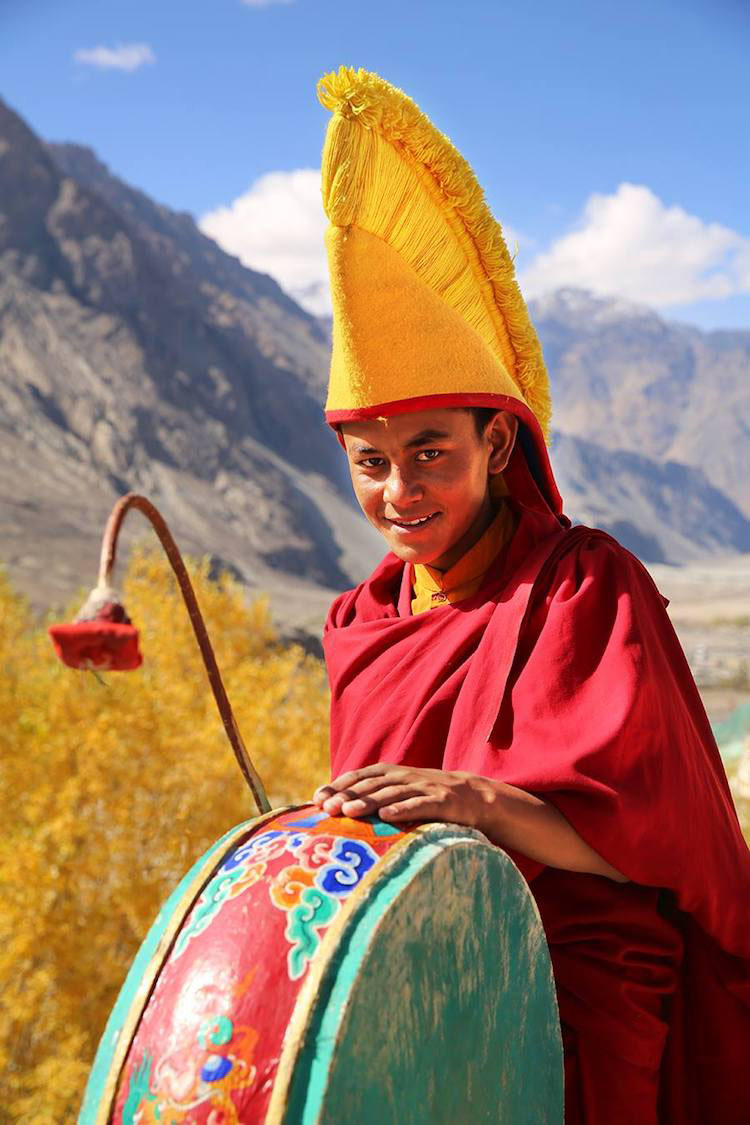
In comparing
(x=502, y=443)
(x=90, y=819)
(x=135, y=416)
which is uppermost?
(x=135, y=416)

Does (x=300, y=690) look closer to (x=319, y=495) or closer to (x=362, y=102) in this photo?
(x=362, y=102)

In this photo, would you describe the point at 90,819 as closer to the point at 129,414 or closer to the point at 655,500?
the point at 129,414

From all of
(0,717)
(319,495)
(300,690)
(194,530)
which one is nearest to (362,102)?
(0,717)

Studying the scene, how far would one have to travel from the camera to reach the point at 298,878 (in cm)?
115

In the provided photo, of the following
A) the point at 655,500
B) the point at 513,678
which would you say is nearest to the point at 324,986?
the point at 513,678

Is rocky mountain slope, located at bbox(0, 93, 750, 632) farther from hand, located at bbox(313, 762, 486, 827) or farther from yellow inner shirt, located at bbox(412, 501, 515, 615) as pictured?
hand, located at bbox(313, 762, 486, 827)

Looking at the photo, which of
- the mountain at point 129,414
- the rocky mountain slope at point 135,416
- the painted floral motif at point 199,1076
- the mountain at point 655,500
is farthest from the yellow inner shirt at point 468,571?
the mountain at point 655,500

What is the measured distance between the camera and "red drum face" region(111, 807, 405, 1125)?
3.36 ft

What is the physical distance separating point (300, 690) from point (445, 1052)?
16644mm

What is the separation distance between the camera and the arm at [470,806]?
1.27m

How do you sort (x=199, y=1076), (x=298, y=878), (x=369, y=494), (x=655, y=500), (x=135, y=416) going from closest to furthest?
(x=199, y=1076), (x=298, y=878), (x=369, y=494), (x=135, y=416), (x=655, y=500)

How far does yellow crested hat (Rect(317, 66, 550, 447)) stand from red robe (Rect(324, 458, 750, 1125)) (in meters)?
0.34

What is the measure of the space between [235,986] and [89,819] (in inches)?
444

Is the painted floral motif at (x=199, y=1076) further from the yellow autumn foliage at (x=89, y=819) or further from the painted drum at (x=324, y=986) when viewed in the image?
the yellow autumn foliage at (x=89, y=819)
